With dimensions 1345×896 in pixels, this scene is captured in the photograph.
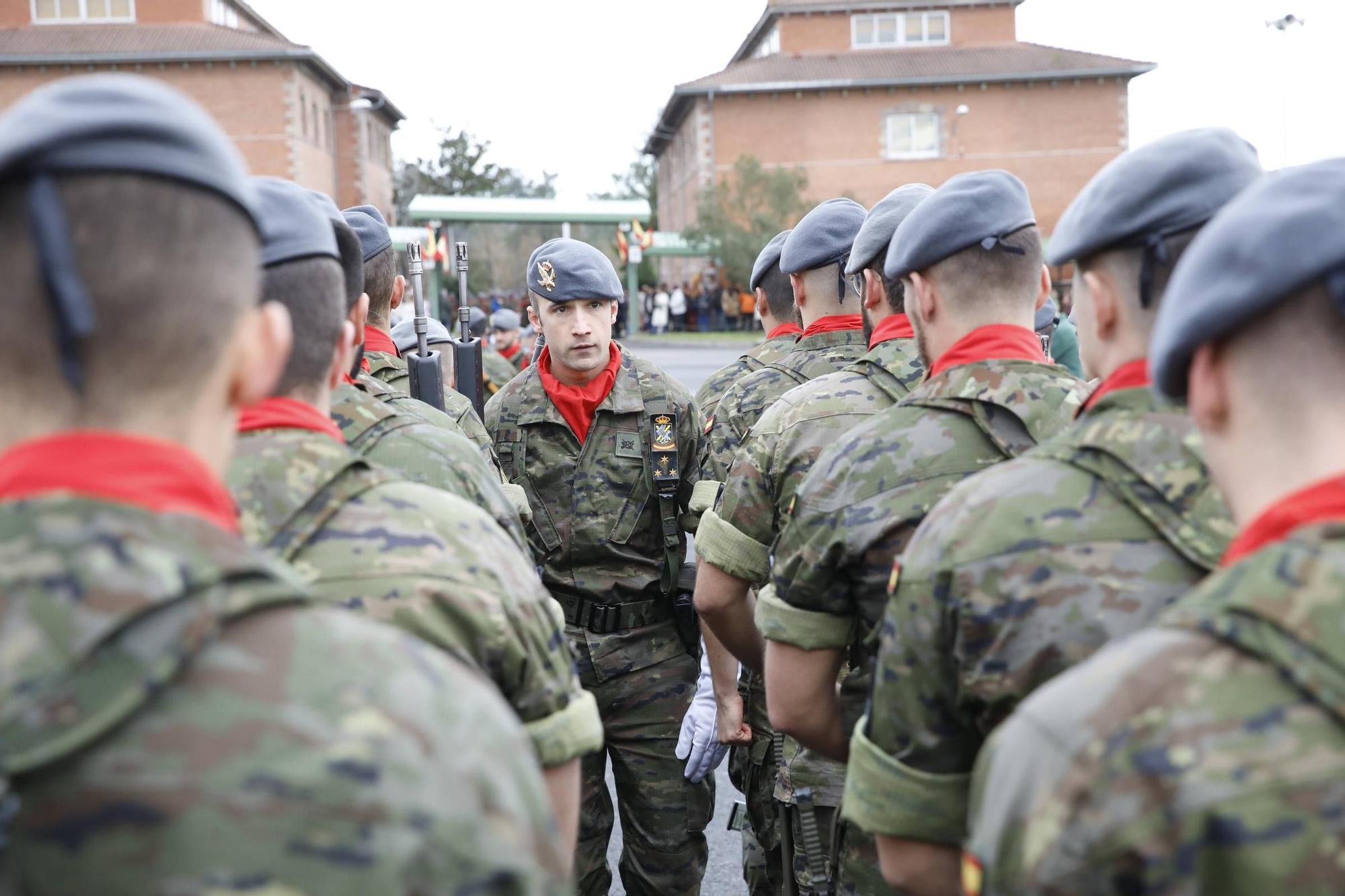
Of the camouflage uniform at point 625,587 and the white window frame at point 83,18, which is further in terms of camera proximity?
the white window frame at point 83,18

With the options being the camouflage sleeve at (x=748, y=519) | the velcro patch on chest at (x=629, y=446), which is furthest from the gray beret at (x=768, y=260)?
the camouflage sleeve at (x=748, y=519)

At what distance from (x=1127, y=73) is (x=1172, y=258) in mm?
47733

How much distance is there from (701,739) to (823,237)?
5.91 feet

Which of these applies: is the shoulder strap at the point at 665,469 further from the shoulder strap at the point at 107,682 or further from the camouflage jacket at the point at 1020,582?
the shoulder strap at the point at 107,682

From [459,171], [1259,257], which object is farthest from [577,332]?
[459,171]

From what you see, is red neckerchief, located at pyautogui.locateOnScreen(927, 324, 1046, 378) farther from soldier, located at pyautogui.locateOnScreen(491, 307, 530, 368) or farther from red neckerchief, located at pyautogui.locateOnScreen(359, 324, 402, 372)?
soldier, located at pyautogui.locateOnScreen(491, 307, 530, 368)

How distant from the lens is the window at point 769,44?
47.5m

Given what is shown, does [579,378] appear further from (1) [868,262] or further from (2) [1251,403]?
(2) [1251,403]

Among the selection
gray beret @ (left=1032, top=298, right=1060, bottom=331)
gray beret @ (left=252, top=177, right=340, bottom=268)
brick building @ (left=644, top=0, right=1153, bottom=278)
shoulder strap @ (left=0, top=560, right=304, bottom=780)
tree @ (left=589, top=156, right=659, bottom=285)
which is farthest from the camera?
tree @ (left=589, top=156, right=659, bottom=285)

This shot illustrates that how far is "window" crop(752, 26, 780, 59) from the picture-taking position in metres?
47.5

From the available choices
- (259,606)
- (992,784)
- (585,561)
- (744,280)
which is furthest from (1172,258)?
(744,280)

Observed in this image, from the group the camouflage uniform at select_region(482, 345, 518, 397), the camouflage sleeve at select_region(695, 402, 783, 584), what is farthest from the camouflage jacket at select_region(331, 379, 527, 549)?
the camouflage uniform at select_region(482, 345, 518, 397)

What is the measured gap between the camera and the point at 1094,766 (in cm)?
125

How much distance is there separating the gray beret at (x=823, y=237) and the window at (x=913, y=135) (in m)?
42.4
